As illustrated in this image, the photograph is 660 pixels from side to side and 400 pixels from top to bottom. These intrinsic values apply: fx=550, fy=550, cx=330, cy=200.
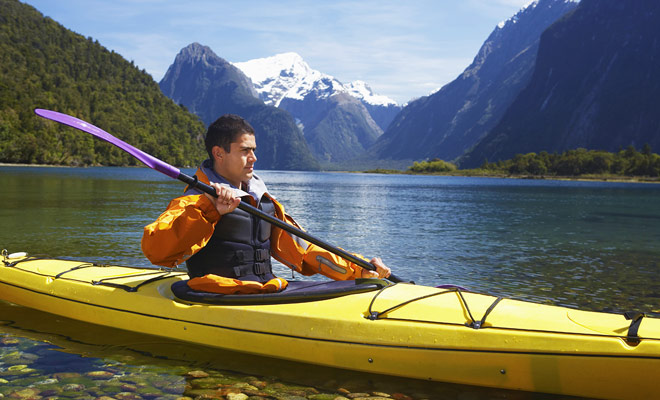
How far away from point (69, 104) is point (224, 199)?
164 metres

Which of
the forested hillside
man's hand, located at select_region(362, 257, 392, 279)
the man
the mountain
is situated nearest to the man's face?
the man

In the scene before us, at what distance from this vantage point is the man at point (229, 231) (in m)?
4.81

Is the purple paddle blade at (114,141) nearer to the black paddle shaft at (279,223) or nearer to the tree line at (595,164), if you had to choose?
the black paddle shaft at (279,223)

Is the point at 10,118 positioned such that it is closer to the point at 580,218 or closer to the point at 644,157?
the point at 580,218

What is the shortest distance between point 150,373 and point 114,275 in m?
1.81

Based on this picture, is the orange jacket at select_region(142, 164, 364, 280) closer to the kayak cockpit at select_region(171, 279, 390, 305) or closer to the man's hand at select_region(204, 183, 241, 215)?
the man's hand at select_region(204, 183, 241, 215)

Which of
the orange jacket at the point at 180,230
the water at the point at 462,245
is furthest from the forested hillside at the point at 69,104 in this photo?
the orange jacket at the point at 180,230

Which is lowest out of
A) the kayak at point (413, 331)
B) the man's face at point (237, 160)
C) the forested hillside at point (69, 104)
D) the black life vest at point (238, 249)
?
the kayak at point (413, 331)

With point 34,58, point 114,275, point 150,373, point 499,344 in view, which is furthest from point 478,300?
point 34,58

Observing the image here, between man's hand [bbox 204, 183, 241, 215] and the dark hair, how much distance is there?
49 centimetres

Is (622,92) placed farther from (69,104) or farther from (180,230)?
(180,230)

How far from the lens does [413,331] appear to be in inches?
203

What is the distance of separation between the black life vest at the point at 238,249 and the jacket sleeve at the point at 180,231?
35cm

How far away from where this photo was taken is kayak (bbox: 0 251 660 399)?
4.65 meters
